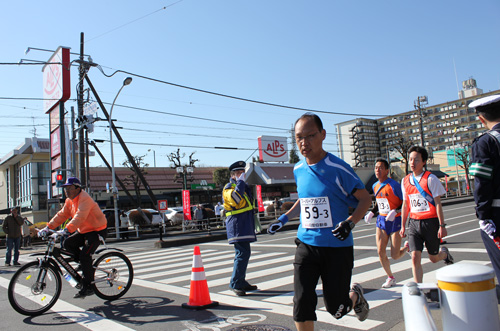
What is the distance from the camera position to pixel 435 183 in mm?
5062

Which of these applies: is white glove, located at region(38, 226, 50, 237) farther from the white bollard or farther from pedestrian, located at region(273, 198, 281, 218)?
pedestrian, located at region(273, 198, 281, 218)

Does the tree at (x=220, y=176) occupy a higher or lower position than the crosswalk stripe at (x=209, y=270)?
higher

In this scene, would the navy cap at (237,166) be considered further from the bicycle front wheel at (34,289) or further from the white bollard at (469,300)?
the white bollard at (469,300)

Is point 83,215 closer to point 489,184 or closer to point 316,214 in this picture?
point 316,214

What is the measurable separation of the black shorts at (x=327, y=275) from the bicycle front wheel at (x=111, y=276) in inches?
150

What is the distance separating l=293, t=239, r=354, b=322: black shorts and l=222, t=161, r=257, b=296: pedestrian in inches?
109

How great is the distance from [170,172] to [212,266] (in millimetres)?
48095

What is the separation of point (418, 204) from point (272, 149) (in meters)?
40.0

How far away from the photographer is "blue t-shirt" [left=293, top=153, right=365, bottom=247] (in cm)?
319

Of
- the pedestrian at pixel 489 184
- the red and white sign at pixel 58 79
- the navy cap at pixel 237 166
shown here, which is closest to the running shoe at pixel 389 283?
the navy cap at pixel 237 166

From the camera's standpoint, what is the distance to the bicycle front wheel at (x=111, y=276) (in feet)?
19.3

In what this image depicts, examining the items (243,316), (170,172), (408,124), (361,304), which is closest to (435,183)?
(361,304)

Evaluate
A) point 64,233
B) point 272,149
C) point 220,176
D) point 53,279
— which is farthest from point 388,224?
→ point 220,176

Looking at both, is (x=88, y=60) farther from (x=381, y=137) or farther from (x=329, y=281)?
(x=381, y=137)
